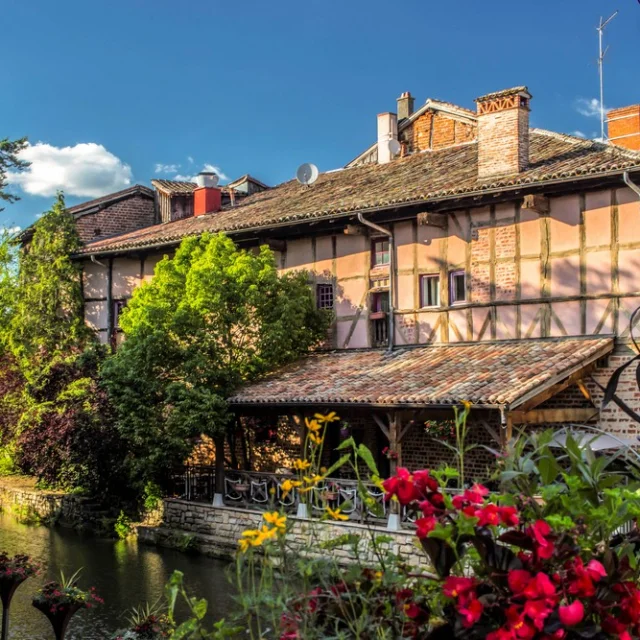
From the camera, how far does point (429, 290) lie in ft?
57.3

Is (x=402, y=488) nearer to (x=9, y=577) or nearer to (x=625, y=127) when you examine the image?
(x=9, y=577)

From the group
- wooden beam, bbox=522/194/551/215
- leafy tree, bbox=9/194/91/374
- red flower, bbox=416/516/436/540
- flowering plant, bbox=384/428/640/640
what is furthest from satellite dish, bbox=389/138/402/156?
red flower, bbox=416/516/436/540

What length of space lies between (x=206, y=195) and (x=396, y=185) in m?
7.56

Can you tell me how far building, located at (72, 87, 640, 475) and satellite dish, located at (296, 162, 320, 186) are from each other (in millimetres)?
904

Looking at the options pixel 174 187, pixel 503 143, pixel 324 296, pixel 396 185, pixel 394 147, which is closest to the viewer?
pixel 503 143

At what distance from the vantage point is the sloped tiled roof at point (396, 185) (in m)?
15.5

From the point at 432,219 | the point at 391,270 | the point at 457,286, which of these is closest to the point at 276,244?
the point at 391,270

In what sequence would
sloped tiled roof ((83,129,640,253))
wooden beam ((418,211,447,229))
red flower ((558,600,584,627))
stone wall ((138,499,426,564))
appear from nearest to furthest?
red flower ((558,600,584,627))
sloped tiled roof ((83,129,640,253))
stone wall ((138,499,426,564))
wooden beam ((418,211,447,229))

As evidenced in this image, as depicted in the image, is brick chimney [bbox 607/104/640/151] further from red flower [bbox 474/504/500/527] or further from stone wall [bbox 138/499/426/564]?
red flower [bbox 474/504/500/527]

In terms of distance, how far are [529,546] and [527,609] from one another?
0.18m

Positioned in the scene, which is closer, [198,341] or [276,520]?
[276,520]

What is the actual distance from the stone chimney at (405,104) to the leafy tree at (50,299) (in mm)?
9197

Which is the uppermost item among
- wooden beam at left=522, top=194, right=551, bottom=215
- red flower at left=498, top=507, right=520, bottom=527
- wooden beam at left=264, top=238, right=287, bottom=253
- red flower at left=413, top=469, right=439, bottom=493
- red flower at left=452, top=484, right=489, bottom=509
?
wooden beam at left=522, top=194, right=551, bottom=215

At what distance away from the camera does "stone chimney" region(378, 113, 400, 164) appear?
72.3 ft
